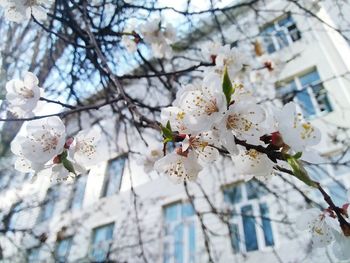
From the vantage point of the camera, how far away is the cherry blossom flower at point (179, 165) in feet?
3.73

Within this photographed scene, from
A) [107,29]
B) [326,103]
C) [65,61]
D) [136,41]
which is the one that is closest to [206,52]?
[136,41]

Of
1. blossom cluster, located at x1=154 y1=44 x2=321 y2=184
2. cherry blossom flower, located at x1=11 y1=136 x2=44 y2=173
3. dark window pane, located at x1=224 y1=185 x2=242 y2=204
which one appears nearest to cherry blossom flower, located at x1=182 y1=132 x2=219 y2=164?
blossom cluster, located at x1=154 y1=44 x2=321 y2=184

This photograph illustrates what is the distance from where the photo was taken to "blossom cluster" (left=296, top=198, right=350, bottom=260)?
1074 mm

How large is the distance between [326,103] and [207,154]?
250 inches

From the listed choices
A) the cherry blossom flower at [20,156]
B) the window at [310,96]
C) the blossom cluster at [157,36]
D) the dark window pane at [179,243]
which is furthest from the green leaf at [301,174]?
the dark window pane at [179,243]

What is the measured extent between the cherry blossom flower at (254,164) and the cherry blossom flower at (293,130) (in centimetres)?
13

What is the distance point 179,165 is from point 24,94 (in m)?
0.94

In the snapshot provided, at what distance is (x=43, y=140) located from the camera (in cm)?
126

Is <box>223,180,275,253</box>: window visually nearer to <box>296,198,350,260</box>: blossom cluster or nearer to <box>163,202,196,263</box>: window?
<box>163,202,196,263</box>: window

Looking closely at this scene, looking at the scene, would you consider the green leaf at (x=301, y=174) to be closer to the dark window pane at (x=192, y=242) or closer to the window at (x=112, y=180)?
the dark window pane at (x=192, y=242)

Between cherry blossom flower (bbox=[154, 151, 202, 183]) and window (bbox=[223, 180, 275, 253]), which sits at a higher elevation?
window (bbox=[223, 180, 275, 253])

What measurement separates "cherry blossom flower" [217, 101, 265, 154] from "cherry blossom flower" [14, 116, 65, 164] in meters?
0.59

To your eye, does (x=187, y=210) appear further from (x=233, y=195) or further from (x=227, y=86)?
(x=227, y=86)

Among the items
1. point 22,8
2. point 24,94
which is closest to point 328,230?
point 24,94
